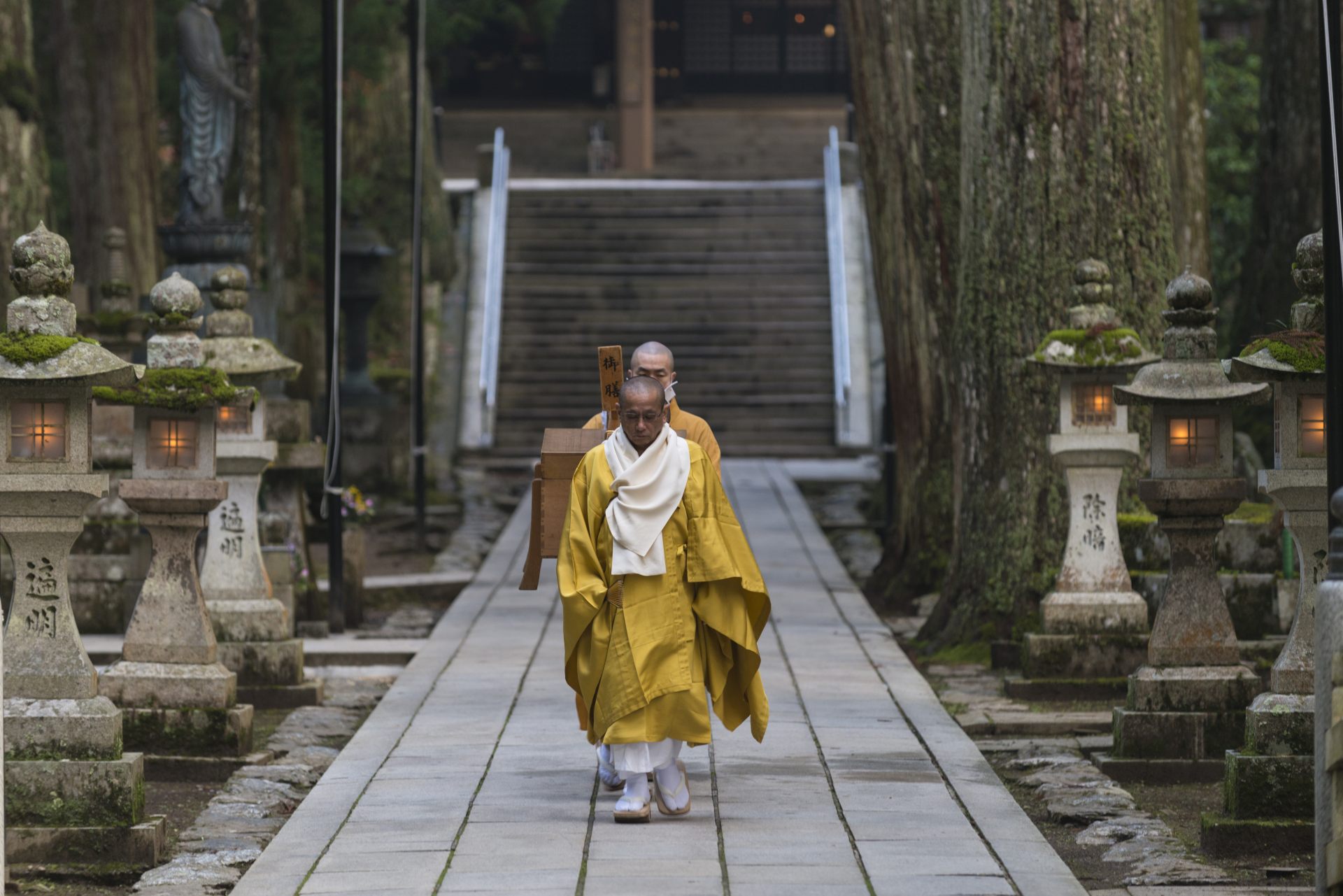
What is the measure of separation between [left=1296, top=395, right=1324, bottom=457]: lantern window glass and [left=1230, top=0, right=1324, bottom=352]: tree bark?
9.56m

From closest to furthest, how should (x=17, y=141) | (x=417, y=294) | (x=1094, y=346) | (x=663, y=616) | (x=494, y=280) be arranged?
(x=663, y=616), (x=1094, y=346), (x=17, y=141), (x=417, y=294), (x=494, y=280)

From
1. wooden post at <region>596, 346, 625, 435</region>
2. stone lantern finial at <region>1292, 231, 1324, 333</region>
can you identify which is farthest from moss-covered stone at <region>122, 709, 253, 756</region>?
stone lantern finial at <region>1292, 231, 1324, 333</region>

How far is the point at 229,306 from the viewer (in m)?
10.3

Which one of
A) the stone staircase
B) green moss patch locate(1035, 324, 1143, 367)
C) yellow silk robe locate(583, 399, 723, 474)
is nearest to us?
yellow silk robe locate(583, 399, 723, 474)

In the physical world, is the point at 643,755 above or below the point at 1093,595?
below

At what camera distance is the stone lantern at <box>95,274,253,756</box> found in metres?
8.51

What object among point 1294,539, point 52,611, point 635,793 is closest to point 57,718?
point 52,611

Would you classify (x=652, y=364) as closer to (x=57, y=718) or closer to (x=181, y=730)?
(x=57, y=718)

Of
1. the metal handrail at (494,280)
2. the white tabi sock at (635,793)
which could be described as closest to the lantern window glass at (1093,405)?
the white tabi sock at (635,793)

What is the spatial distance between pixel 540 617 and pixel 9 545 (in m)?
5.81

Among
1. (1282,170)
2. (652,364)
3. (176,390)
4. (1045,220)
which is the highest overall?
(1282,170)

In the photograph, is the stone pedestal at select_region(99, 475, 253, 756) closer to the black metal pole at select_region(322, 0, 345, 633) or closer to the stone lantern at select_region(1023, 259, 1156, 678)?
the black metal pole at select_region(322, 0, 345, 633)

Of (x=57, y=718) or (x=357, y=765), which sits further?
(x=357, y=765)

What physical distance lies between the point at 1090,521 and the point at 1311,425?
8.60 ft
